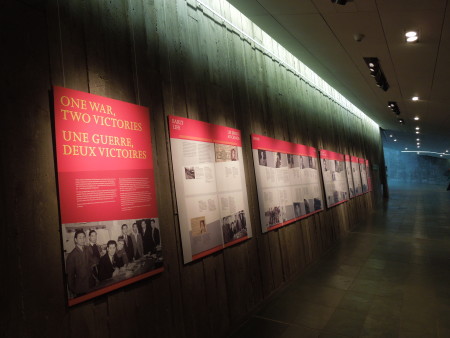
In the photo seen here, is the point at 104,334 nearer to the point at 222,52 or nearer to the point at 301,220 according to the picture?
the point at 222,52

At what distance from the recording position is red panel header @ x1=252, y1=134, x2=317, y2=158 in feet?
13.6

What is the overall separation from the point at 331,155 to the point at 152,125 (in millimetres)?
5894

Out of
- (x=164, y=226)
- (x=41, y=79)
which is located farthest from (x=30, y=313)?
(x=41, y=79)

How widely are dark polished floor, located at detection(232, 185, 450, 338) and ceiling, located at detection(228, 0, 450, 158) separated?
11.8 feet

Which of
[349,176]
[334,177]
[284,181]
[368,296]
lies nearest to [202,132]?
[284,181]

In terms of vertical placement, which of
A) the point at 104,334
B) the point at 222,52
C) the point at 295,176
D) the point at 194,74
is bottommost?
the point at 104,334

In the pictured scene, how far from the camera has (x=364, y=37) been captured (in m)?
4.62

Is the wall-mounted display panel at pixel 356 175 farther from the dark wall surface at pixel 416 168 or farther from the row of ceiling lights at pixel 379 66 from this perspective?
the dark wall surface at pixel 416 168

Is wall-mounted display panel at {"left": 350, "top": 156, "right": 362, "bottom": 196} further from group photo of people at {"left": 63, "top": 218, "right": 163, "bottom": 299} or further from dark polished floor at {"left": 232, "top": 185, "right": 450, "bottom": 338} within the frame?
group photo of people at {"left": 63, "top": 218, "right": 163, "bottom": 299}

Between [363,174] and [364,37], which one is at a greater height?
[364,37]

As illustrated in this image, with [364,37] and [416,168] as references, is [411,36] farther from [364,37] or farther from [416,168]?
[416,168]

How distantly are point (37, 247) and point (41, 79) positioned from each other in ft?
3.27

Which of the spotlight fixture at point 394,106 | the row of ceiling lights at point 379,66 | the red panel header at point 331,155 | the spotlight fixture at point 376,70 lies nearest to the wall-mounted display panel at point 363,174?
the spotlight fixture at point 394,106

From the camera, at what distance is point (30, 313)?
63.7 inches
